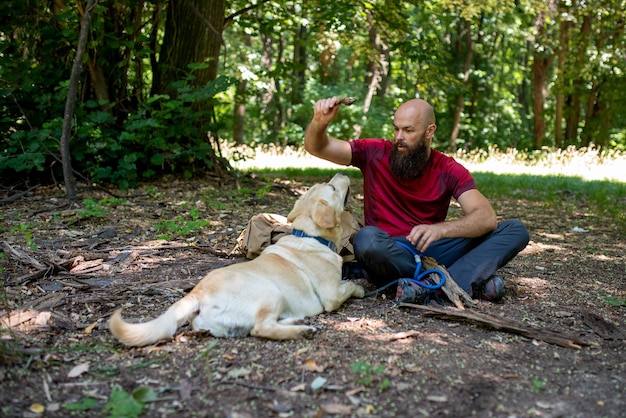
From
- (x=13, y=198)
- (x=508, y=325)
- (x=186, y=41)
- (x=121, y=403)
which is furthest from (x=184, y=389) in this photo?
(x=186, y=41)

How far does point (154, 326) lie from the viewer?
3.05 metres

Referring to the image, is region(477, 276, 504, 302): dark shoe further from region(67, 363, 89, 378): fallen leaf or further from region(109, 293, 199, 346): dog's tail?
region(67, 363, 89, 378): fallen leaf

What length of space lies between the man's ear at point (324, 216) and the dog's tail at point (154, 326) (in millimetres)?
1075

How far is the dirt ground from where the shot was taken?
2.58m

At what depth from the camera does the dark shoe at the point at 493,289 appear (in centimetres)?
418

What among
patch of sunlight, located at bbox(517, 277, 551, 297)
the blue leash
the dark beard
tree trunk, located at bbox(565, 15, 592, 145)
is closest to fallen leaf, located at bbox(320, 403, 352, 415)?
the blue leash

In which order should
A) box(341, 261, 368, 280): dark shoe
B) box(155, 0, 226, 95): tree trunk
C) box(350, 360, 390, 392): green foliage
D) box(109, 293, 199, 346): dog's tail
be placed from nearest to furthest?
box(350, 360, 390, 392): green foliage → box(109, 293, 199, 346): dog's tail → box(341, 261, 368, 280): dark shoe → box(155, 0, 226, 95): tree trunk

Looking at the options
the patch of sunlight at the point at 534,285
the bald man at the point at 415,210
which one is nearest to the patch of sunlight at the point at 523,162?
the bald man at the point at 415,210

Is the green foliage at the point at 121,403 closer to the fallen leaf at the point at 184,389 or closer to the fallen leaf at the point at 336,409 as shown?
the fallen leaf at the point at 184,389

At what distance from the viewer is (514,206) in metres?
9.34

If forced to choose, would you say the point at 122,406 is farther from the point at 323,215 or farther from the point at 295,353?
the point at 323,215

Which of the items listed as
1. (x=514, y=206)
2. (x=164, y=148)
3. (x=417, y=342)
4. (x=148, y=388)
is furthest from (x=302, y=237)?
(x=514, y=206)

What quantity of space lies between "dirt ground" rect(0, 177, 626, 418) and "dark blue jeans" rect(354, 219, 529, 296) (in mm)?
215

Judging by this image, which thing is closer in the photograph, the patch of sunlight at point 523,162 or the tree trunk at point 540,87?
the patch of sunlight at point 523,162
